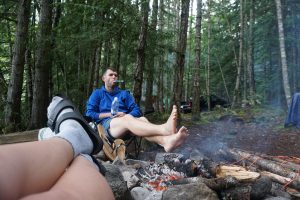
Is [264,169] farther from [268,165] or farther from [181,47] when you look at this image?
[181,47]

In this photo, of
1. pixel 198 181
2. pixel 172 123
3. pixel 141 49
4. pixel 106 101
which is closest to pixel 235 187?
pixel 198 181

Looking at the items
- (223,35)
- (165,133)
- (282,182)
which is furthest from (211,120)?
(223,35)

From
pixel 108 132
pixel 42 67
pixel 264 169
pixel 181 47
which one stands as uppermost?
pixel 181 47

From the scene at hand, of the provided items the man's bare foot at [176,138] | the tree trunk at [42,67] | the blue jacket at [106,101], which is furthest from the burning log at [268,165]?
the tree trunk at [42,67]

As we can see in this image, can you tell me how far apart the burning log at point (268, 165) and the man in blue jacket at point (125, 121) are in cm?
179

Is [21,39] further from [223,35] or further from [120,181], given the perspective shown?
[223,35]

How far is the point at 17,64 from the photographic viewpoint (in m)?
7.45

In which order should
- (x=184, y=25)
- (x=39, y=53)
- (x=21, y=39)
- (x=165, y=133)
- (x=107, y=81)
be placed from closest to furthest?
(x=165, y=133), (x=107, y=81), (x=21, y=39), (x=39, y=53), (x=184, y=25)

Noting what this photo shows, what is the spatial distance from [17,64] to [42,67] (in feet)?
2.31

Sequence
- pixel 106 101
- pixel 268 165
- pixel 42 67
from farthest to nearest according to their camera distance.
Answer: pixel 42 67
pixel 106 101
pixel 268 165

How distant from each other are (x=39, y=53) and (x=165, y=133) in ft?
16.8

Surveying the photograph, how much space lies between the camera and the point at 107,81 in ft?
18.4

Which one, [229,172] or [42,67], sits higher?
[42,67]

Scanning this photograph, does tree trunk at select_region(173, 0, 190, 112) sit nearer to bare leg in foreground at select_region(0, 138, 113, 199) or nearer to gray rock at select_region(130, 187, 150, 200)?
gray rock at select_region(130, 187, 150, 200)
